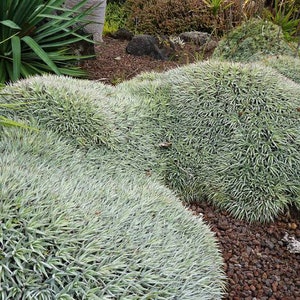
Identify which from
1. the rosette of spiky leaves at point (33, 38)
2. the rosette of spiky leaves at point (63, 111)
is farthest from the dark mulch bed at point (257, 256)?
the rosette of spiky leaves at point (33, 38)

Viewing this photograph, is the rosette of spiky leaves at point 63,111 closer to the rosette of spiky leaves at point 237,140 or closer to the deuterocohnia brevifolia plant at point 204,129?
the deuterocohnia brevifolia plant at point 204,129

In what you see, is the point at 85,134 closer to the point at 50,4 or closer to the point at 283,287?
the point at 283,287

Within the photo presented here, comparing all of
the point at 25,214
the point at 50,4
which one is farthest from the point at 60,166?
the point at 50,4

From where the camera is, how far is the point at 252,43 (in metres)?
5.13

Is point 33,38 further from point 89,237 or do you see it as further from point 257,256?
point 89,237

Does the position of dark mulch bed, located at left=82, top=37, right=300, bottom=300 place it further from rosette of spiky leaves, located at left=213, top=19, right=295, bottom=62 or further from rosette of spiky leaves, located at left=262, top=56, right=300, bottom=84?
rosette of spiky leaves, located at left=213, top=19, right=295, bottom=62

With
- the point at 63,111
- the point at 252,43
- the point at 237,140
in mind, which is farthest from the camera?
the point at 252,43

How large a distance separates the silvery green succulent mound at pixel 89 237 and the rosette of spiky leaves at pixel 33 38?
84.4 inches

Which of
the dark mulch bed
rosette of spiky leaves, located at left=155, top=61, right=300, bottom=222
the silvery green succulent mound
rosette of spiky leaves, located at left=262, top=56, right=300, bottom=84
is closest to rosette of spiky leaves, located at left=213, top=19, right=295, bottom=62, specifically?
rosette of spiky leaves, located at left=262, top=56, right=300, bottom=84

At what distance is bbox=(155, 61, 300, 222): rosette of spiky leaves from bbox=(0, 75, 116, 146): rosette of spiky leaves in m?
0.56

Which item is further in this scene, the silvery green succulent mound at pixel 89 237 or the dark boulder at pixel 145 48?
the dark boulder at pixel 145 48

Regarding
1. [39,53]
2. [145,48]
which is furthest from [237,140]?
[145,48]

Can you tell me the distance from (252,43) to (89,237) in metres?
4.04

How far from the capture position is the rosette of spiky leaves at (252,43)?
16.6ft
